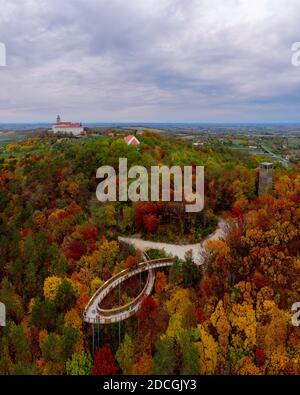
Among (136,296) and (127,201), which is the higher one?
(127,201)

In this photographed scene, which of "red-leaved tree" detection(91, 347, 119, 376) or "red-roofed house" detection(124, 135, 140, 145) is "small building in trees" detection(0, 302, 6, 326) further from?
"red-roofed house" detection(124, 135, 140, 145)

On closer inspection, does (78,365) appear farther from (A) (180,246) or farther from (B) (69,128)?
(B) (69,128)

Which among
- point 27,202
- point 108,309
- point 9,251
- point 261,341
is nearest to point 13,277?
point 9,251

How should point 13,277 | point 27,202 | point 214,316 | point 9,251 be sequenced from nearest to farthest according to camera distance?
1. point 214,316
2. point 13,277
3. point 9,251
4. point 27,202

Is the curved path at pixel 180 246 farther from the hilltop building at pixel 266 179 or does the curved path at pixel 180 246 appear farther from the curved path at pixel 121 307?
the hilltop building at pixel 266 179

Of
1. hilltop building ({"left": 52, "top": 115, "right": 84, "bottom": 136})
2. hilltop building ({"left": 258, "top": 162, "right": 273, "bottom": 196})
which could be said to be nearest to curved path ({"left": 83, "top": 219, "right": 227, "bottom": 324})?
hilltop building ({"left": 258, "top": 162, "right": 273, "bottom": 196})

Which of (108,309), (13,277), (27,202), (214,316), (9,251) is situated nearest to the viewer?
(214,316)

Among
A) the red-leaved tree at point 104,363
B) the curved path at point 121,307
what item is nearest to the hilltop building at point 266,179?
the curved path at point 121,307

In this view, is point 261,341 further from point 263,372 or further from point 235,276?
point 235,276
